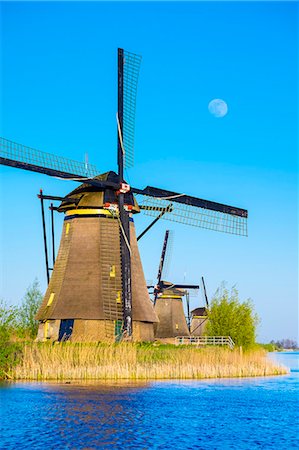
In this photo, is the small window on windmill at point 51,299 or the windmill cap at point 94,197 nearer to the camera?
the windmill cap at point 94,197

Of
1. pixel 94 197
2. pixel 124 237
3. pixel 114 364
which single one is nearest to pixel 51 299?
pixel 124 237

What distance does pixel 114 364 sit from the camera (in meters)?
24.5

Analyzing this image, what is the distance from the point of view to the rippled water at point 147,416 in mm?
13883

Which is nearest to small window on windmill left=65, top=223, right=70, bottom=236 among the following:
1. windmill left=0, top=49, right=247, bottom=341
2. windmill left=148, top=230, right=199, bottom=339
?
windmill left=0, top=49, right=247, bottom=341

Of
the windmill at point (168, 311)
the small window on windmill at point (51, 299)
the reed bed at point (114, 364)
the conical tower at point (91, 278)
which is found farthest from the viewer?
the windmill at point (168, 311)

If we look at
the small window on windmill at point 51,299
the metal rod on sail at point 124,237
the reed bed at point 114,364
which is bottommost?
the reed bed at point 114,364

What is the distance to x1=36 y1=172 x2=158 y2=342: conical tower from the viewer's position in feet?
97.2

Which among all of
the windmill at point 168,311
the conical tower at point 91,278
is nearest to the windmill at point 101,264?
the conical tower at point 91,278

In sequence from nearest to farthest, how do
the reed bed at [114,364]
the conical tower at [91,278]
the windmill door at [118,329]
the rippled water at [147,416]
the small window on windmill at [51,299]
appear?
the rippled water at [147,416]
the reed bed at [114,364]
the windmill door at [118,329]
the conical tower at [91,278]
the small window on windmill at [51,299]

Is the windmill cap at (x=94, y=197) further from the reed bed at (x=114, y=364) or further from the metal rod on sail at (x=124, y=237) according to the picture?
the reed bed at (x=114, y=364)

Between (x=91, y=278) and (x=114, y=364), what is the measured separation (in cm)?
641

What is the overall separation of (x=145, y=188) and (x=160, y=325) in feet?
84.5

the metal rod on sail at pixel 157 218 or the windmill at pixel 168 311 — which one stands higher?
the metal rod on sail at pixel 157 218

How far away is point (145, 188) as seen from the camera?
31984mm
